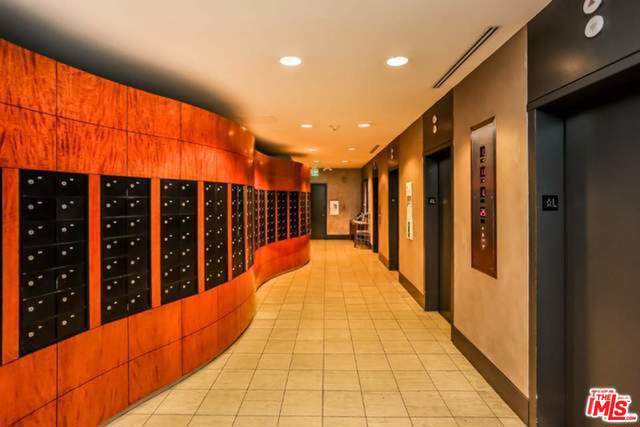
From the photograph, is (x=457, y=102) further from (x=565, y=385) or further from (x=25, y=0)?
(x=25, y=0)

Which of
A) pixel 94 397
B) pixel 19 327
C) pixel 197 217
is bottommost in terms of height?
pixel 94 397

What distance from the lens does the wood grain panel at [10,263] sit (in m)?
2.15

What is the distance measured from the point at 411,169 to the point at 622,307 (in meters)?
4.48

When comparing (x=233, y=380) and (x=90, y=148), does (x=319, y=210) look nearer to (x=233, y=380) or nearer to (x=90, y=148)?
(x=233, y=380)

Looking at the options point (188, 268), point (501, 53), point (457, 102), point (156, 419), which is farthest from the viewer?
point (457, 102)

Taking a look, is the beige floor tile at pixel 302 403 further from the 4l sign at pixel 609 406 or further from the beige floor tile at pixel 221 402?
the 4l sign at pixel 609 406

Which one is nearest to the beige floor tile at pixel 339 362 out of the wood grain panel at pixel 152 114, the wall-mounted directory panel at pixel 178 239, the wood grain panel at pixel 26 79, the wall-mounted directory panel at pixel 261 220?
the wall-mounted directory panel at pixel 178 239

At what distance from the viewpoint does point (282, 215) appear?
856cm

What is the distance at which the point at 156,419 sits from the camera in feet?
9.28

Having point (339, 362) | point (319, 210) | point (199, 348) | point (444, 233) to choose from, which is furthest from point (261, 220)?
point (319, 210)

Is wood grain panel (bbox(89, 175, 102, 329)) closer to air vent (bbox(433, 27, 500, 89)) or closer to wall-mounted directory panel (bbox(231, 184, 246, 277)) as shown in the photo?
wall-mounted directory panel (bbox(231, 184, 246, 277))

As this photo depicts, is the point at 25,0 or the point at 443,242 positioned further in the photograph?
the point at 443,242

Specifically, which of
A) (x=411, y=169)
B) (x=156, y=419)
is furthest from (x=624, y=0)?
(x=411, y=169)

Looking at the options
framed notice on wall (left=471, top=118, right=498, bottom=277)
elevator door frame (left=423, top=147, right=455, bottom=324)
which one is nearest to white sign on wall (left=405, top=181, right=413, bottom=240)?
elevator door frame (left=423, top=147, right=455, bottom=324)
